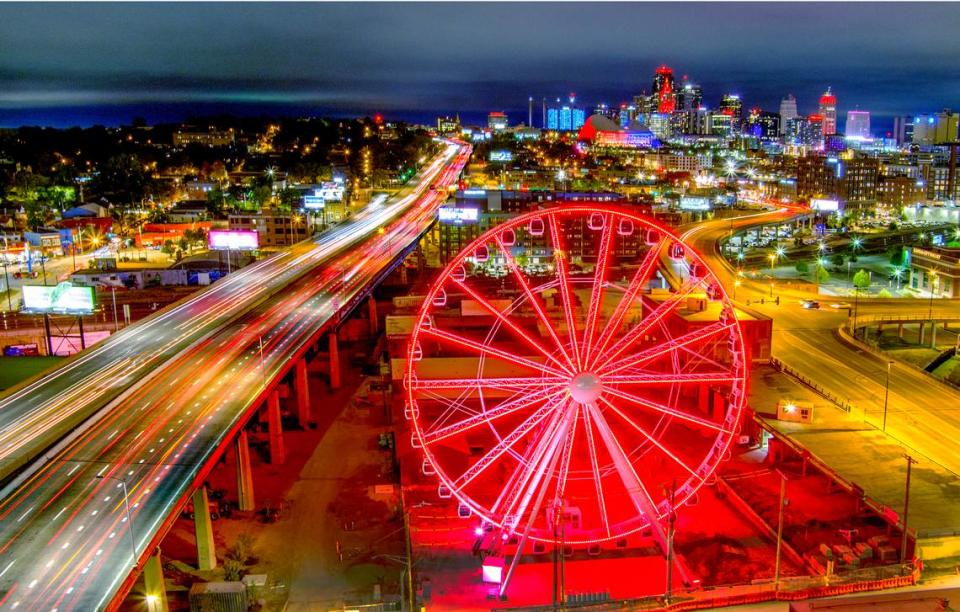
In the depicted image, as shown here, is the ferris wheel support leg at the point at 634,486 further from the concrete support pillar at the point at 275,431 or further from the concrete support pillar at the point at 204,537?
the concrete support pillar at the point at 275,431

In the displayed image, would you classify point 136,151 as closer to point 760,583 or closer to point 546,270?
point 546,270

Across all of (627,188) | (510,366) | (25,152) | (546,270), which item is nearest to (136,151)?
(25,152)

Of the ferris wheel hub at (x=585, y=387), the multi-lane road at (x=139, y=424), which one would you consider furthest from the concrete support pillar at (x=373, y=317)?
the ferris wheel hub at (x=585, y=387)

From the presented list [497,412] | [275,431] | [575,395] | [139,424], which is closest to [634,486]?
[575,395]

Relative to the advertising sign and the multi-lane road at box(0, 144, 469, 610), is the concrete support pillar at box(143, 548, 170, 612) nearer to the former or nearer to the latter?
the multi-lane road at box(0, 144, 469, 610)

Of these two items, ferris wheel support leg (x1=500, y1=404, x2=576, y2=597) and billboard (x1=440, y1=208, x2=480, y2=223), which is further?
billboard (x1=440, y1=208, x2=480, y2=223)

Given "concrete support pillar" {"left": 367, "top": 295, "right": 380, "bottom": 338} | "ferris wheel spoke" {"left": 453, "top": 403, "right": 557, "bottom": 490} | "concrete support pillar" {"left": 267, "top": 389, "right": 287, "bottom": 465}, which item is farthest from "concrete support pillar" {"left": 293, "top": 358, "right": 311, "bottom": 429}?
"ferris wheel spoke" {"left": 453, "top": 403, "right": 557, "bottom": 490}
